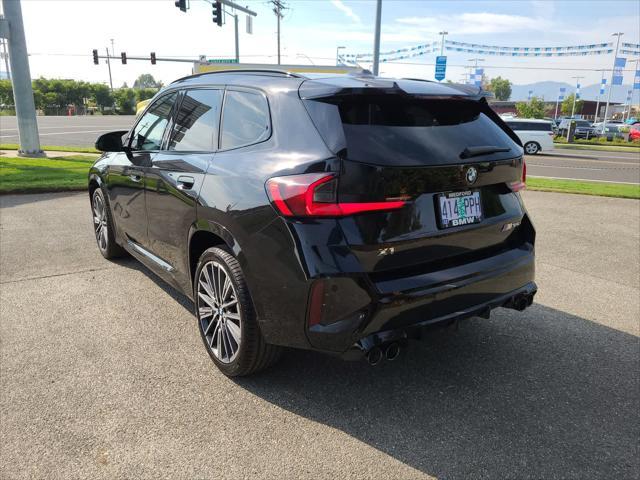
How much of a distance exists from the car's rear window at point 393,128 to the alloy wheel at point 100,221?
11.6 ft

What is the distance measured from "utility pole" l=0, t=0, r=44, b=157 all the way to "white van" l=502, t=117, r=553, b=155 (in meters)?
20.3

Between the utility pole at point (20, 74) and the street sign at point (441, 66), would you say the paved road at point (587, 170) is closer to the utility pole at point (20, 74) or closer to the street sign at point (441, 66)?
the street sign at point (441, 66)

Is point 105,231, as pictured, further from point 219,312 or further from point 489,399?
point 489,399

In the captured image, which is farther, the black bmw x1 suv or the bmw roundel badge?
the bmw roundel badge

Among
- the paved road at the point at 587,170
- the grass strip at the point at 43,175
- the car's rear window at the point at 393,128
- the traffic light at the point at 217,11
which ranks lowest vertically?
the paved road at the point at 587,170

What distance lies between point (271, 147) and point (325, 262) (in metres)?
0.77

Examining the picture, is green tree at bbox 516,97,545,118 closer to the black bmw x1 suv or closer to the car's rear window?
the black bmw x1 suv

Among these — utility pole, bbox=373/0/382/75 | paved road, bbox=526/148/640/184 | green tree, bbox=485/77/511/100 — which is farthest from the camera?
green tree, bbox=485/77/511/100

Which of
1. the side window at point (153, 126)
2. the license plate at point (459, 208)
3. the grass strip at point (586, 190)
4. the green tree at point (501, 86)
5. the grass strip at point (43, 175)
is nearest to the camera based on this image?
the license plate at point (459, 208)

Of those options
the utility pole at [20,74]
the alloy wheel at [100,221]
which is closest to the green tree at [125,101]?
the utility pole at [20,74]

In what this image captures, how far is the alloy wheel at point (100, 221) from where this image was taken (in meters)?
5.40

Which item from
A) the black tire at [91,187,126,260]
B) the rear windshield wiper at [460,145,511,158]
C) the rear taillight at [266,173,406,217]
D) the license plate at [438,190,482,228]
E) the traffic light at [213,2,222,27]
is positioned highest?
the traffic light at [213,2,222,27]

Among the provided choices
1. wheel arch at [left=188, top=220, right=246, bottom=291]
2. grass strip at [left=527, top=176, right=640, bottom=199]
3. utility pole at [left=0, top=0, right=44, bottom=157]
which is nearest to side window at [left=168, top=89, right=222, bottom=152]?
wheel arch at [left=188, top=220, right=246, bottom=291]

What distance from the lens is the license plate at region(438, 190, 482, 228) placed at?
2.71 meters
